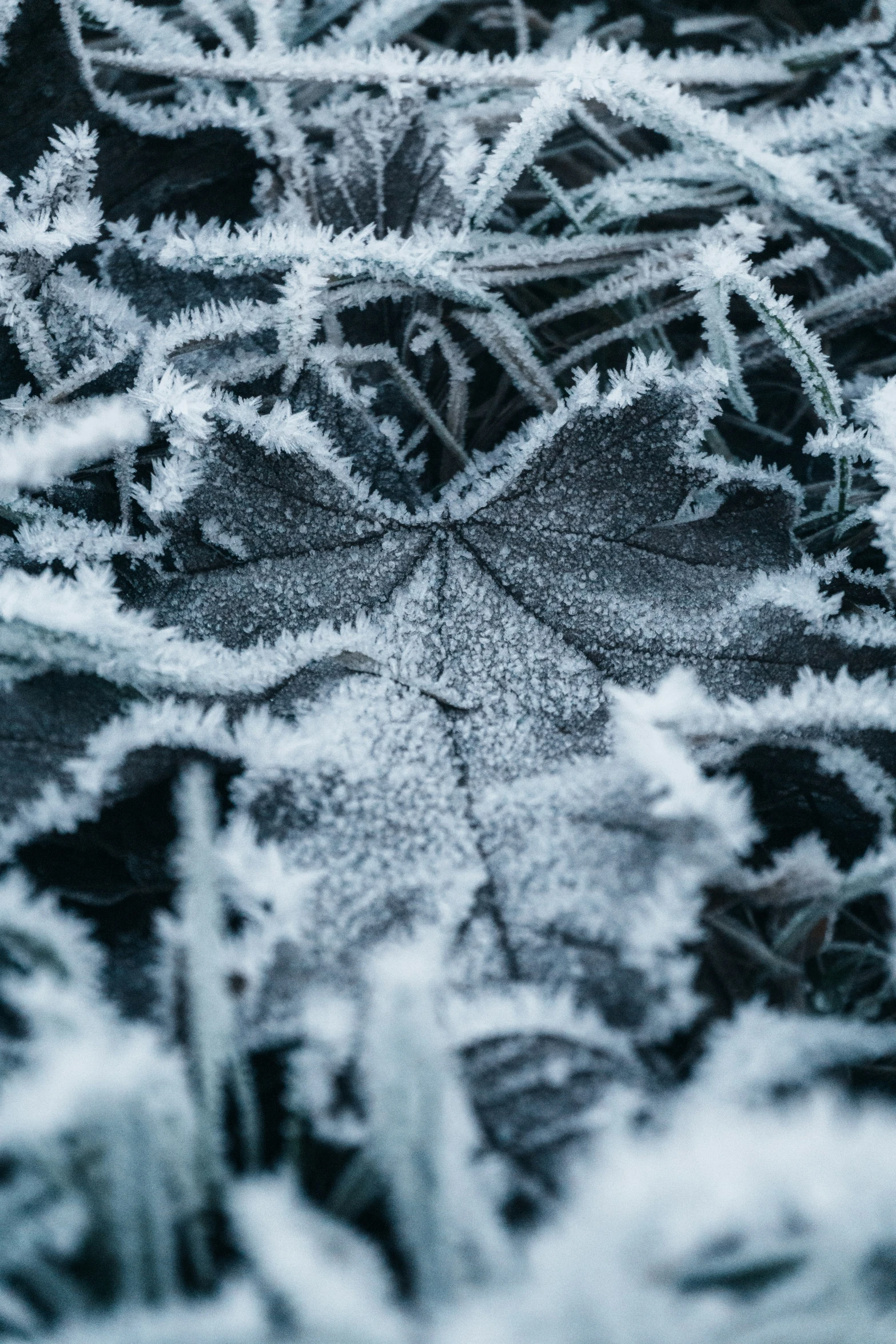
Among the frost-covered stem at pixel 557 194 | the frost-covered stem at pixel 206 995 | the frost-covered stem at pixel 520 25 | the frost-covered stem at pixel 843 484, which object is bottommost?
the frost-covered stem at pixel 206 995

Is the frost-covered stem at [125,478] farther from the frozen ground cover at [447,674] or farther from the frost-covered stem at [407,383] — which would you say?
the frost-covered stem at [407,383]

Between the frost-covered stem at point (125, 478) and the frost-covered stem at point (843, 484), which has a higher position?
the frost-covered stem at point (125, 478)

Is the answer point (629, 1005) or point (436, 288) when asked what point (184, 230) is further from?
point (629, 1005)

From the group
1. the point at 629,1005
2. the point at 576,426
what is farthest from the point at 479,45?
the point at 629,1005

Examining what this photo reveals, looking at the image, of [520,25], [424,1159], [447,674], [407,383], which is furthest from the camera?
[520,25]

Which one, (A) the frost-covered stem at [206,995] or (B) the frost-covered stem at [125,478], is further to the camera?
(B) the frost-covered stem at [125,478]

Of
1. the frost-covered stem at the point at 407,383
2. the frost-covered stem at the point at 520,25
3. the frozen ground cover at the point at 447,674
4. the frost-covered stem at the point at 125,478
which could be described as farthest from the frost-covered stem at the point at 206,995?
the frost-covered stem at the point at 520,25

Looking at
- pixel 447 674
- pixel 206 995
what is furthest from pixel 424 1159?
pixel 447 674

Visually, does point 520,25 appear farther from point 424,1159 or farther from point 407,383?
point 424,1159

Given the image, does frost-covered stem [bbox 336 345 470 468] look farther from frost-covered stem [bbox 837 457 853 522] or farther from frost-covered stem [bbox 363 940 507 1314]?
frost-covered stem [bbox 363 940 507 1314]
